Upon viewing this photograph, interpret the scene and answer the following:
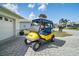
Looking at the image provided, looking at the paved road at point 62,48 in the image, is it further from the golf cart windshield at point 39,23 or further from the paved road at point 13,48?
the golf cart windshield at point 39,23

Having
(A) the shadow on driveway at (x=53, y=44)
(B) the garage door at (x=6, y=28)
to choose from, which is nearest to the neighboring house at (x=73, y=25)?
(A) the shadow on driveway at (x=53, y=44)

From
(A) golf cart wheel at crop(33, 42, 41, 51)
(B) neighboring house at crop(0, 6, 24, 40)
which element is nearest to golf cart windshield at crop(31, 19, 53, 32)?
(A) golf cart wheel at crop(33, 42, 41, 51)

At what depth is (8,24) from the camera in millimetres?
11227

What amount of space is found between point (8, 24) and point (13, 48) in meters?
2.70

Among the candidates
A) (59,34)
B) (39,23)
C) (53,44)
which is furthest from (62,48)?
(39,23)

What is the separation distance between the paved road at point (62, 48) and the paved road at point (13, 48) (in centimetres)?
36

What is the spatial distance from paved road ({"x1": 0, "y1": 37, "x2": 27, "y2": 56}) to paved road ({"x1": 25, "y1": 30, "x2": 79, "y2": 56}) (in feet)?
1.18

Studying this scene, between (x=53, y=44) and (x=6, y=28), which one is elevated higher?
(x=6, y=28)

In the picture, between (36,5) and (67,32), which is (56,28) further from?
(36,5)

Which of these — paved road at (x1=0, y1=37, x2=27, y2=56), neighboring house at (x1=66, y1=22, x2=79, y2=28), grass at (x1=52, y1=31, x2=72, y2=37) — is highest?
neighboring house at (x1=66, y1=22, x2=79, y2=28)

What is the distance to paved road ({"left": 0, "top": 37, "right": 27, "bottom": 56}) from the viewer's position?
8344 mm

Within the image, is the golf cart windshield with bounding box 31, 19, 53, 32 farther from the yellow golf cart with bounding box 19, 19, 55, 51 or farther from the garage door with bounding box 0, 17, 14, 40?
the garage door with bounding box 0, 17, 14, 40

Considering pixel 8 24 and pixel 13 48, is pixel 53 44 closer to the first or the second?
pixel 13 48

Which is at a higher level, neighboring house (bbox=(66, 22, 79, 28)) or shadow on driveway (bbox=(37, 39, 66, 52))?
neighboring house (bbox=(66, 22, 79, 28))
